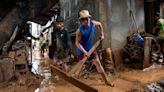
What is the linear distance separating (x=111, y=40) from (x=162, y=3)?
5169 millimetres

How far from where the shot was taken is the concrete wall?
8414 mm

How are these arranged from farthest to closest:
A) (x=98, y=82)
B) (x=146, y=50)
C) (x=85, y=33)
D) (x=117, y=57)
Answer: (x=117, y=57), (x=146, y=50), (x=98, y=82), (x=85, y=33)

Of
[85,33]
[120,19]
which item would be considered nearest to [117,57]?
[120,19]

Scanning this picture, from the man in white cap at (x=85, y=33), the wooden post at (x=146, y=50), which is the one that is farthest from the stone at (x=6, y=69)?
the wooden post at (x=146, y=50)

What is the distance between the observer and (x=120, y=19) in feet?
28.7

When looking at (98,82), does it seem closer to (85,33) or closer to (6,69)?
(85,33)

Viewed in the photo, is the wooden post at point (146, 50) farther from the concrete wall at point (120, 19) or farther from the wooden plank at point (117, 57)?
the concrete wall at point (120, 19)

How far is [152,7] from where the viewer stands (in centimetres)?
1163

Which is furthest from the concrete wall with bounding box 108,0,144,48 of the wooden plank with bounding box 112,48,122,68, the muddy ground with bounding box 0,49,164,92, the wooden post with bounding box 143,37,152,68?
the muddy ground with bounding box 0,49,164,92

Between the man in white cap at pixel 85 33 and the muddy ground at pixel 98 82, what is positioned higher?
the man in white cap at pixel 85 33

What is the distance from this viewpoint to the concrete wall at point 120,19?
8.41 m

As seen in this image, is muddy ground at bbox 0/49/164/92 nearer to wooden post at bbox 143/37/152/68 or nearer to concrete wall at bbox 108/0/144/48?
wooden post at bbox 143/37/152/68

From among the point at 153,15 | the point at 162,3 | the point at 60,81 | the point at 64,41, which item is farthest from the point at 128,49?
the point at 162,3

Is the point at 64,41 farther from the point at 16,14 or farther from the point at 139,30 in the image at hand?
the point at 139,30
